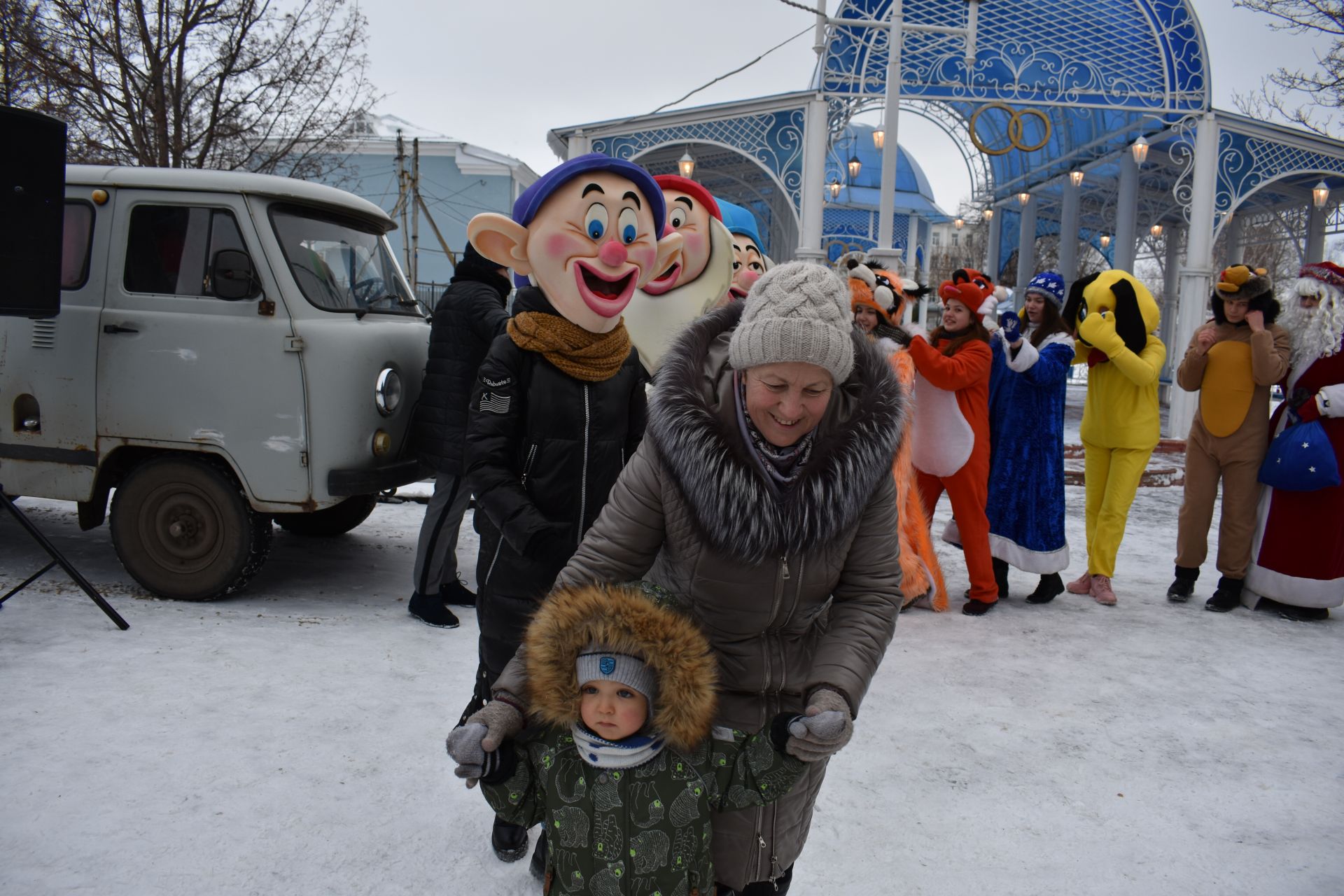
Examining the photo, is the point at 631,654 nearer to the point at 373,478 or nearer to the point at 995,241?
the point at 373,478

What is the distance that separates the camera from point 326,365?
430 cm

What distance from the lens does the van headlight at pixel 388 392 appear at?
4496 mm

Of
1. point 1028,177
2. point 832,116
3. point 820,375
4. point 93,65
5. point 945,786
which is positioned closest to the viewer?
point 820,375

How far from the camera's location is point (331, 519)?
237 inches

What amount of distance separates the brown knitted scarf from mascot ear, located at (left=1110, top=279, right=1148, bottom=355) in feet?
12.3

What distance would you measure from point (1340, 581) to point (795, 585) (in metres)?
4.93

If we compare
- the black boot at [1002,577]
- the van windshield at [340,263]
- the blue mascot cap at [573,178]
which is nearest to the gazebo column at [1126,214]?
the black boot at [1002,577]

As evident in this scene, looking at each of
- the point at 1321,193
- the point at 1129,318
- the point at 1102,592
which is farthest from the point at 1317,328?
the point at 1321,193

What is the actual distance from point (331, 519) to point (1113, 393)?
5.02 metres

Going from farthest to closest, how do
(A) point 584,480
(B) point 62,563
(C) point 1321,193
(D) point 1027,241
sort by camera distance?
1. (D) point 1027,241
2. (C) point 1321,193
3. (B) point 62,563
4. (A) point 584,480

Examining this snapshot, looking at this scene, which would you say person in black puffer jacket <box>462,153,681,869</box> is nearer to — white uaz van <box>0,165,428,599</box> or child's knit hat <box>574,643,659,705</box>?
child's knit hat <box>574,643,659,705</box>

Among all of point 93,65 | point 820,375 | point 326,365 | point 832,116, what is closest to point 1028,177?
point 832,116

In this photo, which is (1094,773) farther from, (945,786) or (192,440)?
(192,440)

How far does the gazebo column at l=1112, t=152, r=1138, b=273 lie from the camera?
50.4 ft
